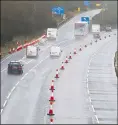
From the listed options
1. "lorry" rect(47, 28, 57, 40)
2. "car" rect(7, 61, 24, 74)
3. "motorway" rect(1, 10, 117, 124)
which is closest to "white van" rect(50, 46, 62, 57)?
"motorway" rect(1, 10, 117, 124)

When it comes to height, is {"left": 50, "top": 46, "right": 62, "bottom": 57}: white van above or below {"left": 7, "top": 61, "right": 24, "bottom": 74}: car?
above

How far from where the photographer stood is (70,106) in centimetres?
3009

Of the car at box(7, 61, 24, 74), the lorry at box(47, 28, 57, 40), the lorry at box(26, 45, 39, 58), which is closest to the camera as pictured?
the car at box(7, 61, 24, 74)

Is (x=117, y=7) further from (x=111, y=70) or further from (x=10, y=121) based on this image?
(x=10, y=121)

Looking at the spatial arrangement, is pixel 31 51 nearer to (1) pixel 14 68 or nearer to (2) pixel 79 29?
(1) pixel 14 68

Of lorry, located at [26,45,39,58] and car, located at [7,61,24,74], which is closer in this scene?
Result: car, located at [7,61,24,74]

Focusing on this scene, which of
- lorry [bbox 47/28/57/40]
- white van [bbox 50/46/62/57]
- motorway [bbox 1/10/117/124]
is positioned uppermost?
lorry [bbox 47/28/57/40]

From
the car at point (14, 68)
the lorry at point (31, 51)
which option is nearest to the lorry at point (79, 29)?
the lorry at point (31, 51)

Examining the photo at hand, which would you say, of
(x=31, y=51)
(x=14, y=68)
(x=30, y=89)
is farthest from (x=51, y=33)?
(x=30, y=89)

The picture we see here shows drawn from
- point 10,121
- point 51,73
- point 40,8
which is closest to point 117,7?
point 40,8

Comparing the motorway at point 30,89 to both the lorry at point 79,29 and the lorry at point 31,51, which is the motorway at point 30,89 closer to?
the lorry at point 31,51

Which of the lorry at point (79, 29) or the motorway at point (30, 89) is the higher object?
the lorry at point (79, 29)

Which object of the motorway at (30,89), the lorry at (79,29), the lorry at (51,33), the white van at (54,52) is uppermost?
the lorry at (79,29)

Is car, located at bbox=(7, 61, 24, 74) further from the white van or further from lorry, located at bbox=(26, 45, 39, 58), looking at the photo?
the white van
